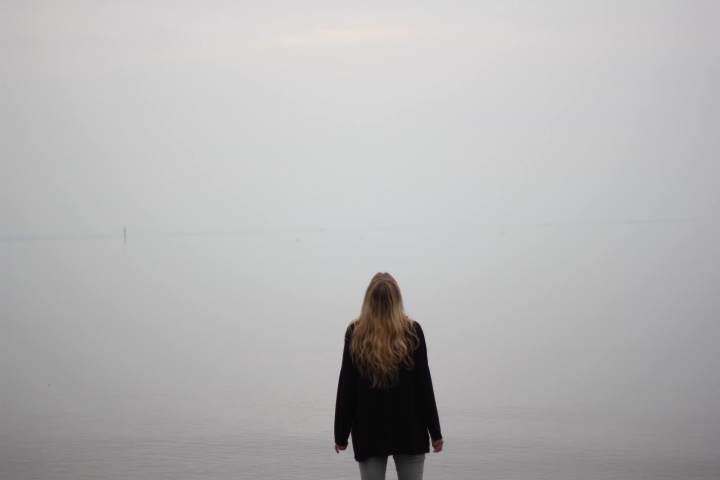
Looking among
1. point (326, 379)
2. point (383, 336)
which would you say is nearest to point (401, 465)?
point (383, 336)

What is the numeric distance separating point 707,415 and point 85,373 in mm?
10563

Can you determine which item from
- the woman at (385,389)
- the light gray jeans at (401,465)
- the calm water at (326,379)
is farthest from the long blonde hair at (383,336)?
the calm water at (326,379)

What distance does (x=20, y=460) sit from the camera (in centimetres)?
1048

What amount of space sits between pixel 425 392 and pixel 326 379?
33.2 feet

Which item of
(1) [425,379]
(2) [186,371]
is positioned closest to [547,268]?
(2) [186,371]

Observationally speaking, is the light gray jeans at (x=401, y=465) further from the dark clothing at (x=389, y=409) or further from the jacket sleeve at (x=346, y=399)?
the jacket sleeve at (x=346, y=399)

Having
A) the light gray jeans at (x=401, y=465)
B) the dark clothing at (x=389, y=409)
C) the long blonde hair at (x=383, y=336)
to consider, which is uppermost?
the long blonde hair at (x=383, y=336)

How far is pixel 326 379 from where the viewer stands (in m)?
16.1

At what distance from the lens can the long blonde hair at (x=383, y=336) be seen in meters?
5.89

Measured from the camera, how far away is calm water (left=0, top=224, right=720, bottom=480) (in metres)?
10.4

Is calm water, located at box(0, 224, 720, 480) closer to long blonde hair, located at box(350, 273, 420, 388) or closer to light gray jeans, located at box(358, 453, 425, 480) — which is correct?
light gray jeans, located at box(358, 453, 425, 480)

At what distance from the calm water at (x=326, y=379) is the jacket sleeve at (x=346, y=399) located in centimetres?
384

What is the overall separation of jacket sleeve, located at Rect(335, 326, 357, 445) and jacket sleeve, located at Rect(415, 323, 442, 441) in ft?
1.29

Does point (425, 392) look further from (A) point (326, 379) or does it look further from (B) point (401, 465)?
(A) point (326, 379)
